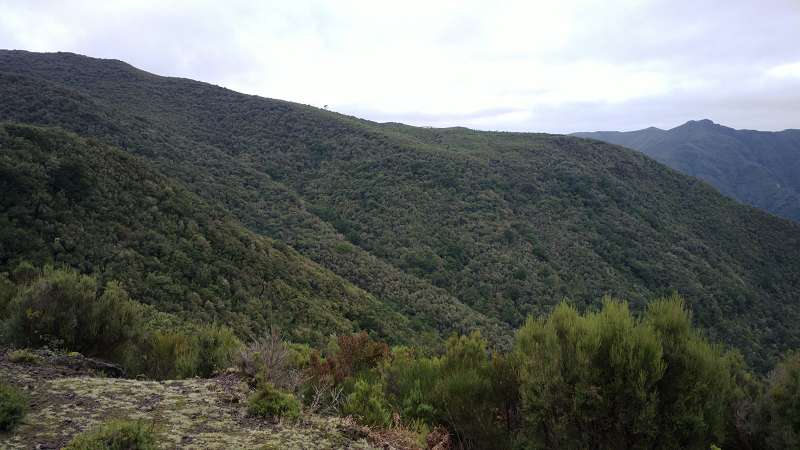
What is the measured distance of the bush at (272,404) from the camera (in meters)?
4.22

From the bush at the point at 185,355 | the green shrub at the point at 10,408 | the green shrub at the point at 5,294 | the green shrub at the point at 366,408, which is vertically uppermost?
the green shrub at the point at 10,408

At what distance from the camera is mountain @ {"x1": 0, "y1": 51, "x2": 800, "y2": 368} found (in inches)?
1120

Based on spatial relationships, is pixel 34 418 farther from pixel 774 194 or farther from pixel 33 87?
pixel 774 194

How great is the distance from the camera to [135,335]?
672 cm

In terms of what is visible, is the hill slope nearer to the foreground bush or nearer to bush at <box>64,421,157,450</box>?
bush at <box>64,421,157,450</box>

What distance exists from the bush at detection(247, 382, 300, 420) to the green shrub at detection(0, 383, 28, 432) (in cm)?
172

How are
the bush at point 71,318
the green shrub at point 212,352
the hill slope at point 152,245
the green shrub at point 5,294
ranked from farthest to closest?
the hill slope at point 152,245, the green shrub at point 5,294, the green shrub at point 212,352, the bush at point 71,318

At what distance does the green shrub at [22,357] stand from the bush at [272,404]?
261 centimetres

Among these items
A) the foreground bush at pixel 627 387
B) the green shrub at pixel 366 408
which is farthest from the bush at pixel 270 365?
the foreground bush at pixel 627 387

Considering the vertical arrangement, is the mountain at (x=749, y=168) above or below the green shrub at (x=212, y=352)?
above

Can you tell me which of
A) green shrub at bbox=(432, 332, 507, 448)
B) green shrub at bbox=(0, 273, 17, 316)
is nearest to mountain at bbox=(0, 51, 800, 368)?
green shrub at bbox=(0, 273, 17, 316)

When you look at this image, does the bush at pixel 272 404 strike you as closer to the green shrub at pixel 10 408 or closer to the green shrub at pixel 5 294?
the green shrub at pixel 10 408

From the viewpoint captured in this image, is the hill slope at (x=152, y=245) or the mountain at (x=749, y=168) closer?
the hill slope at (x=152, y=245)

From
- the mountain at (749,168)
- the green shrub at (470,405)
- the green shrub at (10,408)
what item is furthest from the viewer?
the mountain at (749,168)
